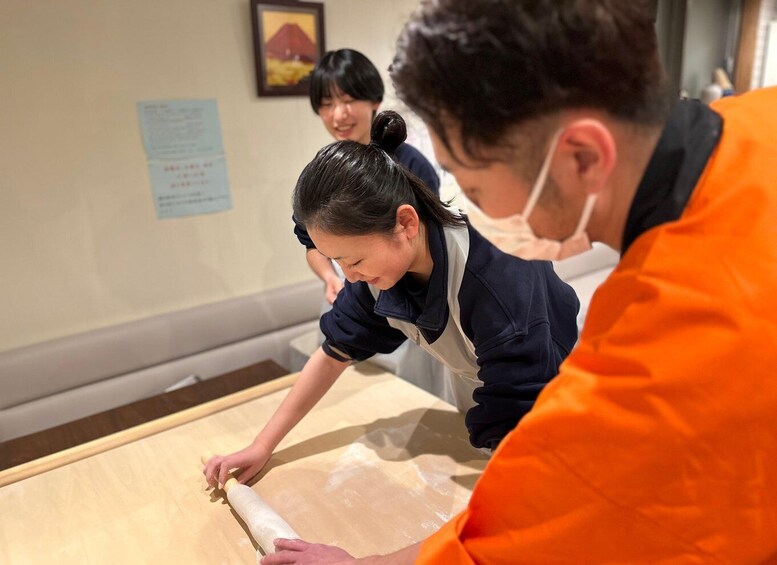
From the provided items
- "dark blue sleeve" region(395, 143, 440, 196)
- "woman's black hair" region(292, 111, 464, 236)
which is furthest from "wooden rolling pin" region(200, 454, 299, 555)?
"dark blue sleeve" region(395, 143, 440, 196)

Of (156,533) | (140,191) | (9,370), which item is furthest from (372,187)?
(9,370)

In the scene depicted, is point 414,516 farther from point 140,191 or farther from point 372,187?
point 140,191

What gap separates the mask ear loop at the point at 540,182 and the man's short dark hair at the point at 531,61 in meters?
0.03

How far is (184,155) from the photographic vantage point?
2041mm

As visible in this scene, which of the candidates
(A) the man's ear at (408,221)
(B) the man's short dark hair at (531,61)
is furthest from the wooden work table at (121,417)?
(B) the man's short dark hair at (531,61)

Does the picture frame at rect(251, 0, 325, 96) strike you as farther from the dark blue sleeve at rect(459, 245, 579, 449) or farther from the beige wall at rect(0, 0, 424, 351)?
the dark blue sleeve at rect(459, 245, 579, 449)

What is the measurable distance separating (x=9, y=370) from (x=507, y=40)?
1.94m

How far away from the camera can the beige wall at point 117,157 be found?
1.75 meters

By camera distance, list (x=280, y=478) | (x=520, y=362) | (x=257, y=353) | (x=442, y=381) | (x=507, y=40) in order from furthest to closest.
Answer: (x=257, y=353) < (x=442, y=381) < (x=280, y=478) < (x=520, y=362) < (x=507, y=40)

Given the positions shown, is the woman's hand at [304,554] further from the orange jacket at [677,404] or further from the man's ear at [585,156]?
the man's ear at [585,156]

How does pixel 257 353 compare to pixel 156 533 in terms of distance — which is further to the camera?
pixel 257 353

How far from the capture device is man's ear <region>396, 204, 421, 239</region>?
933mm

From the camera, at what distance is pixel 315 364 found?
1167 mm

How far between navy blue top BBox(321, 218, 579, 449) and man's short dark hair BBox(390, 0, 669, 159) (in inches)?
17.8
